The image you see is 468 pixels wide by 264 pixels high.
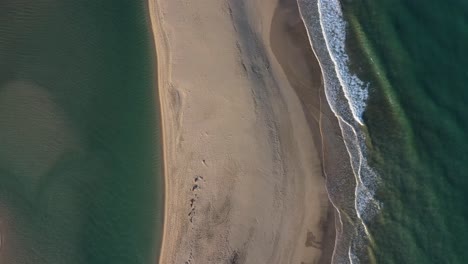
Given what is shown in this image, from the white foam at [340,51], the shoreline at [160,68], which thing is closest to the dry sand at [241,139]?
the shoreline at [160,68]

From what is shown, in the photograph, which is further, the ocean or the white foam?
the white foam

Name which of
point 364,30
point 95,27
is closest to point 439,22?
point 364,30

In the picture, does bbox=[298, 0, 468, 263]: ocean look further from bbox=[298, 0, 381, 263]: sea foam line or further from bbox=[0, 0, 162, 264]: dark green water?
bbox=[0, 0, 162, 264]: dark green water

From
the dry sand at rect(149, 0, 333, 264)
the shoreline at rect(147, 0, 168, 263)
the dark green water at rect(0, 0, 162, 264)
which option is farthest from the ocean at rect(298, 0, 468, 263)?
the dark green water at rect(0, 0, 162, 264)

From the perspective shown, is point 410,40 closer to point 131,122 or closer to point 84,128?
point 131,122

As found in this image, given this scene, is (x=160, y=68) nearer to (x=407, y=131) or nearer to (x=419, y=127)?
(x=407, y=131)

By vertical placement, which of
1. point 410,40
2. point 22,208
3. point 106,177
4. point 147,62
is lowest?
point 22,208
